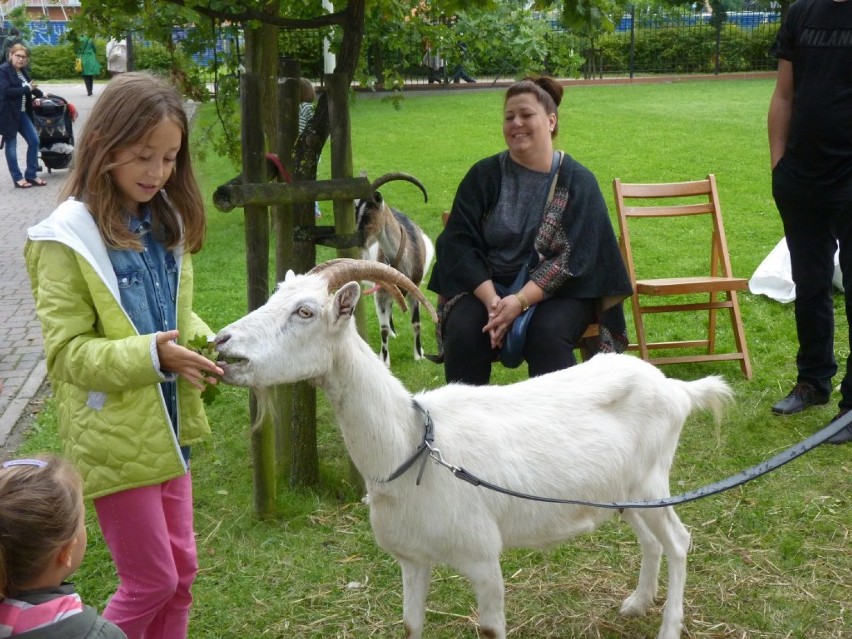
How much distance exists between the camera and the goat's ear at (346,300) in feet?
9.82

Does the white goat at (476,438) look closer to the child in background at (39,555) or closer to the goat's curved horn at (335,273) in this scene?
the goat's curved horn at (335,273)

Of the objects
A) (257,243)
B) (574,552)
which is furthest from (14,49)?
(574,552)

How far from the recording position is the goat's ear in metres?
2.99

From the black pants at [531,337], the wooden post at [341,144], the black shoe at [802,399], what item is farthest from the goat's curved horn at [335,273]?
the black shoe at [802,399]

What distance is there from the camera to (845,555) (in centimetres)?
429

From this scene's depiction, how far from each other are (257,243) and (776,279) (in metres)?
5.28

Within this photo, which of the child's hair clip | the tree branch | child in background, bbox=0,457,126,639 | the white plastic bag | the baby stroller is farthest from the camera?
the baby stroller

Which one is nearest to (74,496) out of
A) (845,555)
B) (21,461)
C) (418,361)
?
(21,461)

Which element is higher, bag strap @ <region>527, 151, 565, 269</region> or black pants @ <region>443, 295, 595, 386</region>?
bag strap @ <region>527, 151, 565, 269</region>

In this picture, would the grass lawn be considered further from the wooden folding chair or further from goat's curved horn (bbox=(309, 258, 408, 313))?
goat's curved horn (bbox=(309, 258, 408, 313))

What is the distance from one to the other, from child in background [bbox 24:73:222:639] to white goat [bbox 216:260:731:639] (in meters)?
0.26

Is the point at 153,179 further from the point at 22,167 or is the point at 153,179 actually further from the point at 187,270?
the point at 22,167

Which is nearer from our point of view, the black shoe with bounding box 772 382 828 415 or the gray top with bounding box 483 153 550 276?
the gray top with bounding box 483 153 550 276

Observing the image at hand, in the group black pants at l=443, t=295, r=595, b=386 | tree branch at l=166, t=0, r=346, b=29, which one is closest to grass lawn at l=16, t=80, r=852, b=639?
black pants at l=443, t=295, r=595, b=386
